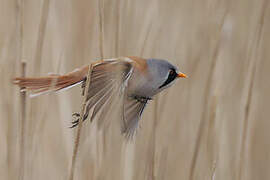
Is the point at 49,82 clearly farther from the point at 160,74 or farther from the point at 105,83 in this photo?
the point at 160,74

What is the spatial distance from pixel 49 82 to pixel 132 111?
21 cm

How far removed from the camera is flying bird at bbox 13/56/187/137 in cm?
75

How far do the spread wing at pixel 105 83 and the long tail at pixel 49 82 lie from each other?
0.03 metres

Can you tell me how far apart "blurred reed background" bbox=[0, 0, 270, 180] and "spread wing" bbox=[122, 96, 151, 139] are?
0.09 ft

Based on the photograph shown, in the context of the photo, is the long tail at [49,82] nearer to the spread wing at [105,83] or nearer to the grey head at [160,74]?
the spread wing at [105,83]

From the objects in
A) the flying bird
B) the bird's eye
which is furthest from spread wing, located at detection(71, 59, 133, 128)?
the bird's eye

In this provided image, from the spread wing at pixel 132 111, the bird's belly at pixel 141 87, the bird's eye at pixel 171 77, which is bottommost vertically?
the spread wing at pixel 132 111

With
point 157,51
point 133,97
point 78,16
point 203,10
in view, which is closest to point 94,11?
point 78,16

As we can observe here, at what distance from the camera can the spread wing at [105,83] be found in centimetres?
75

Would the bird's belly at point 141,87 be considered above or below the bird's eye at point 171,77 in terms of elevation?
below

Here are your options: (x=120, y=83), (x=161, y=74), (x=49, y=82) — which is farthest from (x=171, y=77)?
(x=49, y=82)

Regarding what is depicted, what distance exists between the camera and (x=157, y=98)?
3.11ft

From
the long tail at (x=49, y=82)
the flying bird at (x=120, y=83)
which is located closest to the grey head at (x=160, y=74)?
the flying bird at (x=120, y=83)

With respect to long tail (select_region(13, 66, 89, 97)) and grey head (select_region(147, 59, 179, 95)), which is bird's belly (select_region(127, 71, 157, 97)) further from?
long tail (select_region(13, 66, 89, 97))
